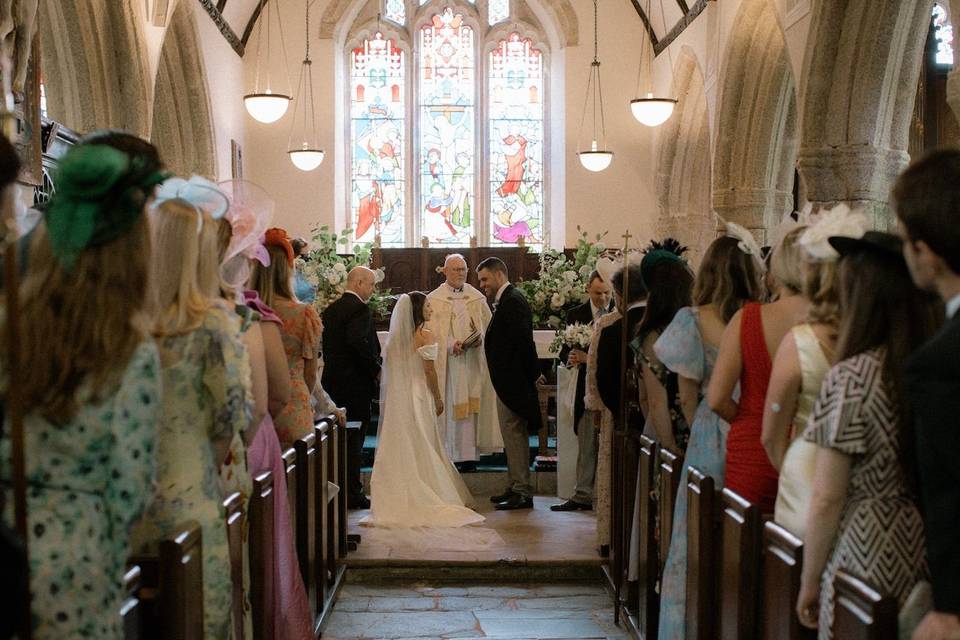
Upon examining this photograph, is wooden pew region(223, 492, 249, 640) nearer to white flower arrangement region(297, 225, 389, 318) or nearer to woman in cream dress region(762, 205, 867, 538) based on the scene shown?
woman in cream dress region(762, 205, 867, 538)

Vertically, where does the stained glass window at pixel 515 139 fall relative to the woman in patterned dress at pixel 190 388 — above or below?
above

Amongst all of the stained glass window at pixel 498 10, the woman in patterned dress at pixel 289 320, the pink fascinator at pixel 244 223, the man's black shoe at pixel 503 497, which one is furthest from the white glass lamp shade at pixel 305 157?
the pink fascinator at pixel 244 223

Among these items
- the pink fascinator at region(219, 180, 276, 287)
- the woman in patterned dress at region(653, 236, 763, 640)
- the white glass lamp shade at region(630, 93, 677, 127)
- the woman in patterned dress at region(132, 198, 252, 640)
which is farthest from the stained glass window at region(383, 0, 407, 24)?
the woman in patterned dress at region(132, 198, 252, 640)

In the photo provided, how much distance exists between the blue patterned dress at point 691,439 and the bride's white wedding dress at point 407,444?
3.12 m

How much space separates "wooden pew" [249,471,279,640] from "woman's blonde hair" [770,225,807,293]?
1483 millimetres

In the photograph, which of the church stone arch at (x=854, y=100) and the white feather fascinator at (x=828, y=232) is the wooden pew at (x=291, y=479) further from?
the church stone arch at (x=854, y=100)

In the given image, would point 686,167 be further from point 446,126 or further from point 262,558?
point 262,558

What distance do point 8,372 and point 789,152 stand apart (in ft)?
31.8

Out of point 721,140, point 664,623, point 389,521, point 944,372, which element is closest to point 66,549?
point 944,372

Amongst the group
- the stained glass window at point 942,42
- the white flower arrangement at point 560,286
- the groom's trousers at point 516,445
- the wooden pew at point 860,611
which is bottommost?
the groom's trousers at point 516,445

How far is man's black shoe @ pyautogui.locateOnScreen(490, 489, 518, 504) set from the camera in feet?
23.7

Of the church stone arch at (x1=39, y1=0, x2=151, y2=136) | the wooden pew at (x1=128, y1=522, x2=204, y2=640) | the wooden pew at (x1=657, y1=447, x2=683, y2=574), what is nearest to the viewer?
the wooden pew at (x1=128, y1=522, x2=204, y2=640)

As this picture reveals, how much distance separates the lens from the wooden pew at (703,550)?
3135 mm

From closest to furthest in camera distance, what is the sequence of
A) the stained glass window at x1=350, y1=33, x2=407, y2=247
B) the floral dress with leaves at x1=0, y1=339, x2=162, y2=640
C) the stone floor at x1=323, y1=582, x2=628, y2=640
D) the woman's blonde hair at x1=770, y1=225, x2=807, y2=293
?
the floral dress with leaves at x1=0, y1=339, x2=162, y2=640 → the woman's blonde hair at x1=770, y1=225, x2=807, y2=293 → the stone floor at x1=323, y1=582, x2=628, y2=640 → the stained glass window at x1=350, y1=33, x2=407, y2=247
